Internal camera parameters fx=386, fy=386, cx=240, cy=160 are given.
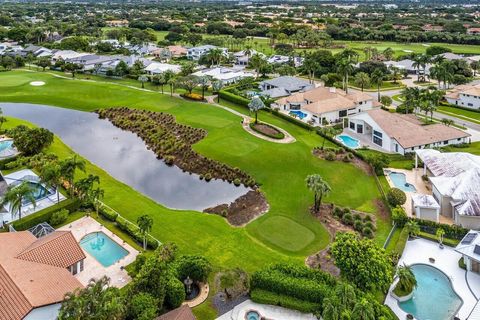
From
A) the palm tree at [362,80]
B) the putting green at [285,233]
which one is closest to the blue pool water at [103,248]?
the putting green at [285,233]

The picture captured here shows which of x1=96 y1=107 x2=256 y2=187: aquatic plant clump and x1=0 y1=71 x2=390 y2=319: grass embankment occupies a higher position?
x1=0 y1=71 x2=390 y2=319: grass embankment

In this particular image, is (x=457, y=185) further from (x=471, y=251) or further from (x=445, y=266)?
(x=445, y=266)

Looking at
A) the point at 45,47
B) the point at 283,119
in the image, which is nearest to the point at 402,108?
the point at 283,119

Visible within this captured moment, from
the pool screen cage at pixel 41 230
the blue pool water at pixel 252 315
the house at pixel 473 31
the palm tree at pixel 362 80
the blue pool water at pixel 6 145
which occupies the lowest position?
the blue pool water at pixel 252 315

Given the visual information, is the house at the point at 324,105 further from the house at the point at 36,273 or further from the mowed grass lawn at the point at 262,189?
the house at the point at 36,273

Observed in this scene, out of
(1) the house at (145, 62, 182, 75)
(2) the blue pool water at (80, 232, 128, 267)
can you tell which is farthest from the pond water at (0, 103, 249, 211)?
(1) the house at (145, 62, 182, 75)

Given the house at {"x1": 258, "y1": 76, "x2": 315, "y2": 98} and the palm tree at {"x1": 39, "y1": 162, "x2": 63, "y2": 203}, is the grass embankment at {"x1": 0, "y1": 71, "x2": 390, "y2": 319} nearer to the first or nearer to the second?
the palm tree at {"x1": 39, "y1": 162, "x2": 63, "y2": 203}

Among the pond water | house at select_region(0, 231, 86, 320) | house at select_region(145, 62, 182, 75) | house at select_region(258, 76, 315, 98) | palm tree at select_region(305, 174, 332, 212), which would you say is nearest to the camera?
house at select_region(0, 231, 86, 320)
